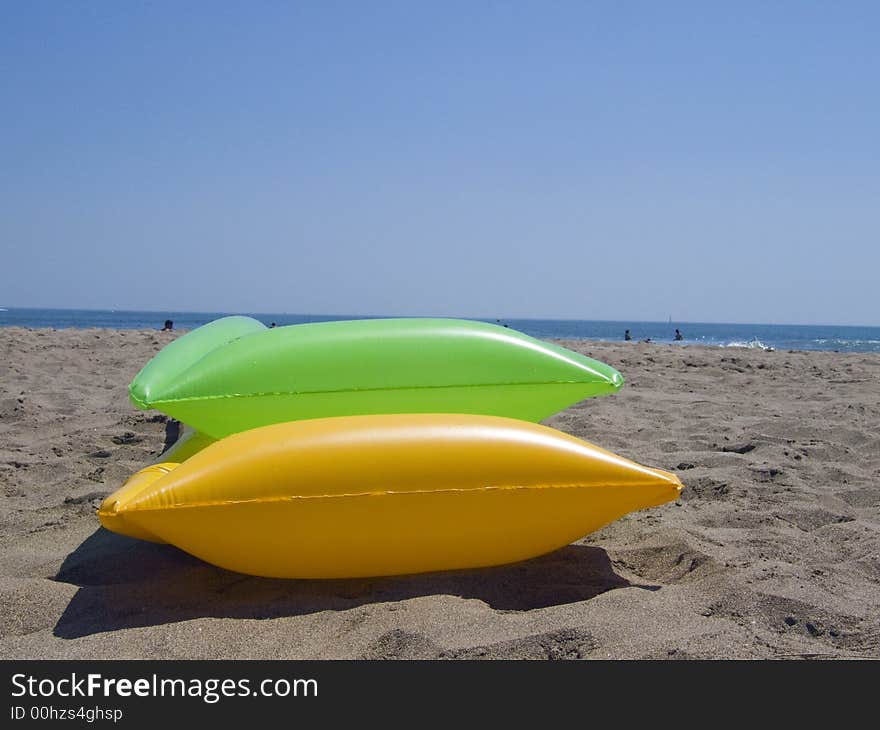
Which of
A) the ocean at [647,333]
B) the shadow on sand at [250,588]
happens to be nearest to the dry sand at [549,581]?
the shadow on sand at [250,588]

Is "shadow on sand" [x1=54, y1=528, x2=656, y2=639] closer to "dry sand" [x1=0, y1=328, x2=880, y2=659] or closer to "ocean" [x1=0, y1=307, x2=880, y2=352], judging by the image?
"dry sand" [x1=0, y1=328, x2=880, y2=659]

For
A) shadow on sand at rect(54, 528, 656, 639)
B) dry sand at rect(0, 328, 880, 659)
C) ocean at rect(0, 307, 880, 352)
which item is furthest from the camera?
ocean at rect(0, 307, 880, 352)

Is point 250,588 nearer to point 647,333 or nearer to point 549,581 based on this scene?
point 549,581

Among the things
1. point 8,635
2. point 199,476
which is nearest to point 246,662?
point 199,476

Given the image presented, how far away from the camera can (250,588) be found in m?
2.26

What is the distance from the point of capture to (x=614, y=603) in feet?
6.78

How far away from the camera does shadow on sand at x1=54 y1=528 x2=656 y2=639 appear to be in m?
2.07

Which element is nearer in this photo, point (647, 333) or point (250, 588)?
point (250, 588)

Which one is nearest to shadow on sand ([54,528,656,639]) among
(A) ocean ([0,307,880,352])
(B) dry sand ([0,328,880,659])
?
(B) dry sand ([0,328,880,659])

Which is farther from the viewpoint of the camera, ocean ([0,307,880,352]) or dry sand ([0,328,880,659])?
ocean ([0,307,880,352])

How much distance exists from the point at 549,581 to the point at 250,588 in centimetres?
88

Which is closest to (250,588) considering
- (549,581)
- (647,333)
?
(549,581)

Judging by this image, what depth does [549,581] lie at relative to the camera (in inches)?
90.9

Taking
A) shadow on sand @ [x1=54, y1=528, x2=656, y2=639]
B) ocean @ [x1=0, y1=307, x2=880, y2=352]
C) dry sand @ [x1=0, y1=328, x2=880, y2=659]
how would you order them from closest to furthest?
dry sand @ [x1=0, y1=328, x2=880, y2=659] < shadow on sand @ [x1=54, y1=528, x2=656, y2=639] < ocean @ [x1=0, y1=307, x2=880, y2=352]
